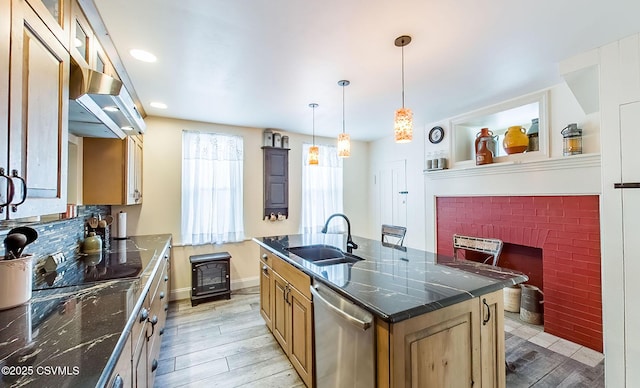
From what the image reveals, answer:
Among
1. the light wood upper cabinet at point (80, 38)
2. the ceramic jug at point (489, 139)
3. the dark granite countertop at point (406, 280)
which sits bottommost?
the dark granite countertop at point (406, 280)

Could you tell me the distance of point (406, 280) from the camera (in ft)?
4.81

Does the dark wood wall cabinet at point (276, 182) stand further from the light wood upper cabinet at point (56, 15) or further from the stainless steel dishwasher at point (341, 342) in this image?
the light wood upper cabinet at point (56, 15)

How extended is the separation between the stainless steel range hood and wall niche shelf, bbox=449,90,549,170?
141 inches

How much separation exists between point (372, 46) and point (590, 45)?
62.6 inches

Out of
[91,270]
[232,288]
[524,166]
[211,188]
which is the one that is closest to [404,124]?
[524,166]

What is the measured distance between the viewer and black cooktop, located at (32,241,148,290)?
60.2 inches

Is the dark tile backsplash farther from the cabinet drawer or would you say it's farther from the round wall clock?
the round wall clock

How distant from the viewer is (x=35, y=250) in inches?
63.5

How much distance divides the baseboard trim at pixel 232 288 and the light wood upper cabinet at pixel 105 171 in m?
1.64

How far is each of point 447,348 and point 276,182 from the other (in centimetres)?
347

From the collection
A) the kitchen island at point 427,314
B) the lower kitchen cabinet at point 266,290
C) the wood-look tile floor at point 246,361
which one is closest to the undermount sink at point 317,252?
the lower kitchen cabinet at point 266,290

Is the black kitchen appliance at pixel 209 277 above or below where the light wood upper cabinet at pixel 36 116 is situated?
below

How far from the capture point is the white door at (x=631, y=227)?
71.9 inches

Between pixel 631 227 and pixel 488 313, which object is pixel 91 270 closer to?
pixel 488 313
